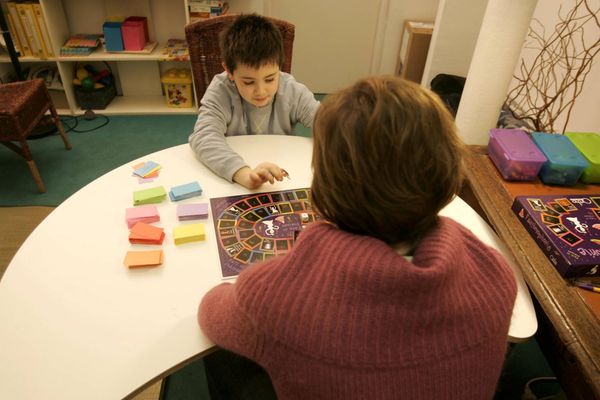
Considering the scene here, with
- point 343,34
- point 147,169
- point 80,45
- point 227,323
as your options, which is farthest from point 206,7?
point 227,323

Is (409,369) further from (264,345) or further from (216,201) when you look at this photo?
(216,201)

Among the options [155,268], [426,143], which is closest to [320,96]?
[155,268]

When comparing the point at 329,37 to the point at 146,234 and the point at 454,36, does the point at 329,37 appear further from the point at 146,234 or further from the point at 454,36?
the point at 146,234

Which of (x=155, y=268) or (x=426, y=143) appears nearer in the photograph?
Result: (x=426, y=143)

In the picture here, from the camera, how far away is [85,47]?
280 centimetres

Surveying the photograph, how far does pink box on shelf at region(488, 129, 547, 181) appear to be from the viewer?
134 centimetres

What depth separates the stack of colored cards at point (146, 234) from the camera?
3.29 ft

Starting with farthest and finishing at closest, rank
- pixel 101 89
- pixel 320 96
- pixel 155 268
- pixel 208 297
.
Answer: pixel 320 96 < pixel 101 89 < pixel 155 268 < pixel 208 297

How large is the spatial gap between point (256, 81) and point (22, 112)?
1.45 metres

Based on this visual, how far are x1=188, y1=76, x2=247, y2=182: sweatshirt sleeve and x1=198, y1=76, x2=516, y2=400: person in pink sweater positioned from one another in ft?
2.19

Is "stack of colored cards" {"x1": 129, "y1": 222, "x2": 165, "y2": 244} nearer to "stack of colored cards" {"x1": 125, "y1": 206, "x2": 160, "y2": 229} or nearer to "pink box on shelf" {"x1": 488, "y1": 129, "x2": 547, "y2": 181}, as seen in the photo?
"stack of colored cards" {"x1": 125, "y1": 206, "x2": 160, "y2": 229}

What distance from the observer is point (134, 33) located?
2807 millimetres

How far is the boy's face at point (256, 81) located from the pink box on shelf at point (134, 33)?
68.9 inches

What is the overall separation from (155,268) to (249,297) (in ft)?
1.38
